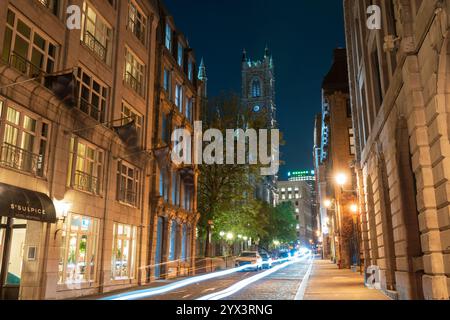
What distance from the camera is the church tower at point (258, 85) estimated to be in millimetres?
164625

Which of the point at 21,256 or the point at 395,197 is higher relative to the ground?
the point at 395,197

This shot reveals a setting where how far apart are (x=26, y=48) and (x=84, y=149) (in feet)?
18.1

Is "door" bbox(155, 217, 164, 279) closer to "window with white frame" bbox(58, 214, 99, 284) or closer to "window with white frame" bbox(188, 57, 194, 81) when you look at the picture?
"window with white frame" bbox(58, 214, 99, 284)

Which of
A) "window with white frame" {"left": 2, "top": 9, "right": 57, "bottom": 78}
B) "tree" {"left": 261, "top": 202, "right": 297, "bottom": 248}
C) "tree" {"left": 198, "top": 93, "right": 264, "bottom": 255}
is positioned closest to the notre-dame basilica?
"tree" {"left": 261, "top": 202, "right": 297, "bottom": 248}

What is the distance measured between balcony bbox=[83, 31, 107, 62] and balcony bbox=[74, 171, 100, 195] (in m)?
6.37

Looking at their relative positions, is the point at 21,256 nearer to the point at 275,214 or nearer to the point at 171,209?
the point at 171,209

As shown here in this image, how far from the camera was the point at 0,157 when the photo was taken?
14.8 metres

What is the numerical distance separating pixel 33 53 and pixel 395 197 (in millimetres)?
14899

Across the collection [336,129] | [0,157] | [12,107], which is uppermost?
[336,129]

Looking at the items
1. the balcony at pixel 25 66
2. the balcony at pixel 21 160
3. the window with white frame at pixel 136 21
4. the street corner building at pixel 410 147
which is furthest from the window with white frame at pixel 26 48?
the street corner building at pixel 410 147

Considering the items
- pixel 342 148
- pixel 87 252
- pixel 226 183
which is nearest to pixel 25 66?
pixel 87 252

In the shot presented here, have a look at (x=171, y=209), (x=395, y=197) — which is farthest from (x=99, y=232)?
(x=395, y=197)

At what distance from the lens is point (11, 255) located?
16547 mm

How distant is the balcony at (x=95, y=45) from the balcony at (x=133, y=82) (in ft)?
8.69
